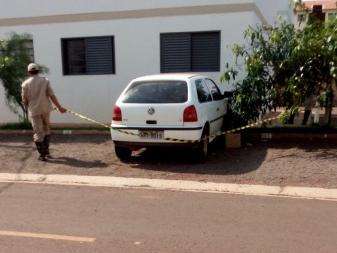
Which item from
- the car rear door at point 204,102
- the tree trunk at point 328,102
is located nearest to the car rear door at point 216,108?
the car rear door at point 204,102

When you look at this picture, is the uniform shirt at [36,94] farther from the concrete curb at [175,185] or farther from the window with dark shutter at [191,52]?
the window with dark shutter at [191,52]

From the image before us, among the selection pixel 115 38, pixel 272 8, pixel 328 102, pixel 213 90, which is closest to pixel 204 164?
pixel 213 90

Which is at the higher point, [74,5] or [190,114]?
[74,5]

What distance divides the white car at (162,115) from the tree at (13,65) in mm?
4799

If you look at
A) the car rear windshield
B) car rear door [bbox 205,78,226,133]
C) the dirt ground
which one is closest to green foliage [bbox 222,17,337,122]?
car rear door [bbox 205,78,226,133]

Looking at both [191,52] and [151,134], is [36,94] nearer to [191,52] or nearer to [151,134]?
[151,134]

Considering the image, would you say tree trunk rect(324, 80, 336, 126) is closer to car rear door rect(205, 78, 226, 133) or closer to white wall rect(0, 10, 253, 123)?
car rear door rect(205, 78, 226, 133)

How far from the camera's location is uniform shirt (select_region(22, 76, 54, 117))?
9.25 m

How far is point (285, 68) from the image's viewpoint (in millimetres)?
10719

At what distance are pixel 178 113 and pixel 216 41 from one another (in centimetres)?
554

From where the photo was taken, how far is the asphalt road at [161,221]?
4.94 m

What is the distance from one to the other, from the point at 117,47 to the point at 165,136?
250 inches

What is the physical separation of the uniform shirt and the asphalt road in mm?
2266

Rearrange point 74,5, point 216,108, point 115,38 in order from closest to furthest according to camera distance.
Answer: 1. point 216,108
2. point 115,38
3. point 74,5
